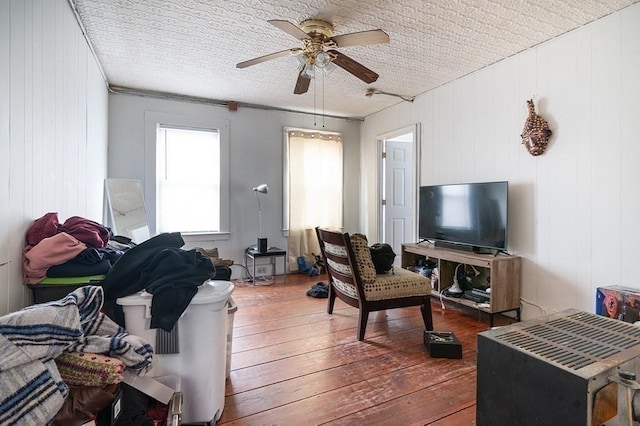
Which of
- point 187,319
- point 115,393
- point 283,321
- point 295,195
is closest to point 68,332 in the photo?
point 115,393

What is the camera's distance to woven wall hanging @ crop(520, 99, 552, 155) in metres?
2.76

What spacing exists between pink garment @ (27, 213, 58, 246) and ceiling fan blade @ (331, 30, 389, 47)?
2.05 m

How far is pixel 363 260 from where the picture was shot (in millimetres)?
2568

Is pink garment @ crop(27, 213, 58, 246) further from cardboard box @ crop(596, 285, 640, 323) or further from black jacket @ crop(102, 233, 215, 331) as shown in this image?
cardboard box @ crop(596, 285, 640, 323)

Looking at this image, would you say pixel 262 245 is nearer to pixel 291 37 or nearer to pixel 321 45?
pixel 291 37

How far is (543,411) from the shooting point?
75 cm

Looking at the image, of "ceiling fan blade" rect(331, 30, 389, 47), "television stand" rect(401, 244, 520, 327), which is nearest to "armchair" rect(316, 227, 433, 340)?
"television stand" rect(401, 244, 520, 327)

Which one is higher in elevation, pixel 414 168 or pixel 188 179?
pixel 414 168

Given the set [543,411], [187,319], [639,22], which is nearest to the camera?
[543,411]

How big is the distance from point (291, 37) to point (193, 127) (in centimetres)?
220

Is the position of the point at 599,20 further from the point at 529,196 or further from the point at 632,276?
Result: the point at 632,276

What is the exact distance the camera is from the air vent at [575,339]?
783 mm

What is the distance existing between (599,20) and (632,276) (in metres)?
1.92

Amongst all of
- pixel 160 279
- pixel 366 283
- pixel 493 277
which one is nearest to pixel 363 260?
pixel 366 283
